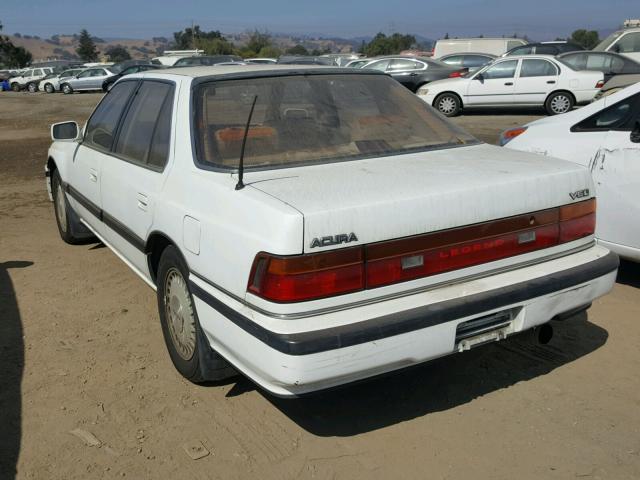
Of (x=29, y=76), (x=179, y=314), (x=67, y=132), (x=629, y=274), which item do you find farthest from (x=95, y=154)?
(x=29, y=76)

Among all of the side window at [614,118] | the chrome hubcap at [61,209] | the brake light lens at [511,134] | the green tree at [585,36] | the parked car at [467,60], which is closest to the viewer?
the side window at [614,118]

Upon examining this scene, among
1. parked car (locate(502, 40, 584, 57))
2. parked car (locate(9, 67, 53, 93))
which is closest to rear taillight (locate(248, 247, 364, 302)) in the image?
parked car (locate(502, 40, 584, 57))

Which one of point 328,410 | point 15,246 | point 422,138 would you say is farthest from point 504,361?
point 15,246

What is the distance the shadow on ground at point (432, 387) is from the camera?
313 cm

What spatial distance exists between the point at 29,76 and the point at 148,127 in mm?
42584

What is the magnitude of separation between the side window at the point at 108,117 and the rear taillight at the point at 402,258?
2363 mm

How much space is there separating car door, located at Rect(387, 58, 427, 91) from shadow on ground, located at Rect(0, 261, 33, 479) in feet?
53.2

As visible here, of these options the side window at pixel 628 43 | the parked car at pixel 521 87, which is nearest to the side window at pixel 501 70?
the parked car at pixel 521 87

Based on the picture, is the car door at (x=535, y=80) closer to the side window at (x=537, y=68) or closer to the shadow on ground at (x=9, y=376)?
the side window at (x=537, y=68)

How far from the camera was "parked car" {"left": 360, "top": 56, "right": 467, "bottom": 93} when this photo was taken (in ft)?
64.0

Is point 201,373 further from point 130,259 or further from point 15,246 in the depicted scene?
point 15,246

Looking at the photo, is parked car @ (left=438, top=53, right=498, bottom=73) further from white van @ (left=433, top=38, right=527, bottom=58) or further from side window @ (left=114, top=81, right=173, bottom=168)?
side window @ (left=114, top=81, right=173, bottom=168)

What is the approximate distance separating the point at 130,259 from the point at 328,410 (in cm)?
171

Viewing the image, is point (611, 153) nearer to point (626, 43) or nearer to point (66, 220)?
point (66, 220)
